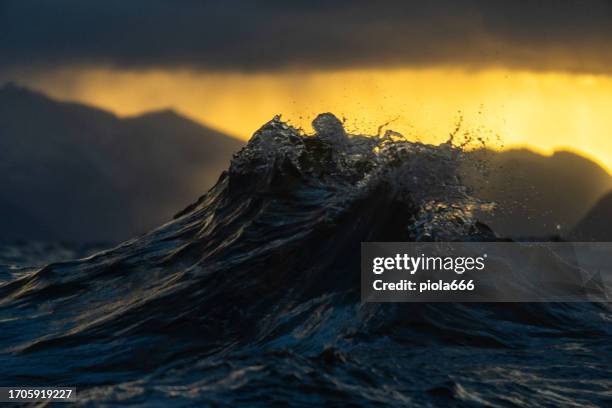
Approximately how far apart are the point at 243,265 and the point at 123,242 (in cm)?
420

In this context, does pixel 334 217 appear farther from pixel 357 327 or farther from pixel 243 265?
pixel 357 327

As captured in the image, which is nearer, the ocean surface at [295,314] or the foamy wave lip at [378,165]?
the ocean surface at [295,314]

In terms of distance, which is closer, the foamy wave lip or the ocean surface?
the ocean surface

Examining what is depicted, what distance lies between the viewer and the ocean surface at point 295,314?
28.0 feet

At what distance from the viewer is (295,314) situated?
35.0 feet

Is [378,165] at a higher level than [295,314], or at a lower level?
higher

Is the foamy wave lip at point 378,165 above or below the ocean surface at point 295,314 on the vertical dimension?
above

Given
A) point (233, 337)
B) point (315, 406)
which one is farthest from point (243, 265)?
point (315, 406)

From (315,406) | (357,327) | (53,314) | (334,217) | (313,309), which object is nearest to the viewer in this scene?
(315,406)

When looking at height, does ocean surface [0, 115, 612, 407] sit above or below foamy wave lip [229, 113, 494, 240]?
below

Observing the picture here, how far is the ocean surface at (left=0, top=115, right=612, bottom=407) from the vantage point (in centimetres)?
854

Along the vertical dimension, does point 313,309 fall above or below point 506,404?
above

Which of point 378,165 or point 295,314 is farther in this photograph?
point 378,165

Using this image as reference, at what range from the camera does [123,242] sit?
16.1 m
